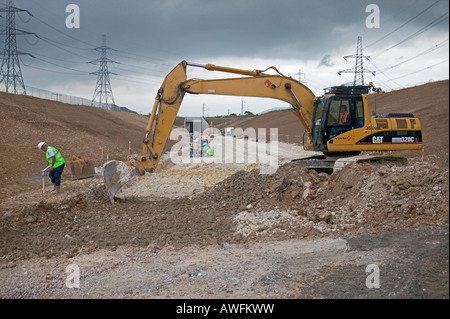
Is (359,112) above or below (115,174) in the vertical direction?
above

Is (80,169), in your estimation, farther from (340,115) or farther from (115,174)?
(340,115)

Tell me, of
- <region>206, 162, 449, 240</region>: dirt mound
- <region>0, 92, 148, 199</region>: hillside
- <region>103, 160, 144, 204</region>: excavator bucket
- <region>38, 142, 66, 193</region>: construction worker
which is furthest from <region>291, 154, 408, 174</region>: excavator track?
<region>0, 92, 148, 199</region>: hillside

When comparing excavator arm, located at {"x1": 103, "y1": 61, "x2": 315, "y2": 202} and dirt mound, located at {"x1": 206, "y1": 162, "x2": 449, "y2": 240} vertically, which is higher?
excavator arm, located at {"x1": 103, "y1": 61, "x2": 315, "y2": 202}

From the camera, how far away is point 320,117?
11648mm

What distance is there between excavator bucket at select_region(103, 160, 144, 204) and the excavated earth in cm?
45

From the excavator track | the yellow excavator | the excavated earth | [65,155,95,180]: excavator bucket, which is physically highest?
the yellow excavator

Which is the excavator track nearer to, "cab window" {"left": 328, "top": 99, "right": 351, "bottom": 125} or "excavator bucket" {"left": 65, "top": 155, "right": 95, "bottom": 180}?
"cab window" {"left": 328, "top": 99, "right": 351, "bottom": 125}

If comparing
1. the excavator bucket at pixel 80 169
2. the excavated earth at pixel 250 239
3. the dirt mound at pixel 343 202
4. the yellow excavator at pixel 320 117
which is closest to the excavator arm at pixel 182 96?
the yellow excavator at pixel 320 117

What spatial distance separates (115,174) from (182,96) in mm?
2584

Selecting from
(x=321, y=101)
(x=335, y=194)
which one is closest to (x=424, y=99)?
(x=321, y=101)

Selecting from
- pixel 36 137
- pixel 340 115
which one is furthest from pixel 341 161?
pixel 36 137

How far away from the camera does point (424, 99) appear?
35.2m

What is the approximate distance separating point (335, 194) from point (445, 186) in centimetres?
262

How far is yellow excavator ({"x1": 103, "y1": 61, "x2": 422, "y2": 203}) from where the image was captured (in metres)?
10.6
